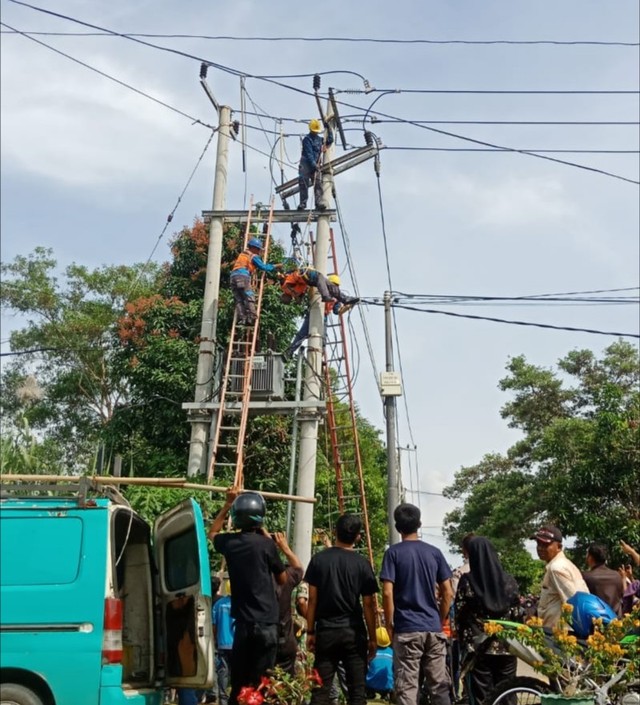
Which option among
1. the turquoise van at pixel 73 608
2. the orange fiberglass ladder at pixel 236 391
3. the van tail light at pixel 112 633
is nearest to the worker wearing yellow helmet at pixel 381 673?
the turquoise van at pixel 73 608

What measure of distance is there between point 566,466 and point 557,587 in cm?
1848

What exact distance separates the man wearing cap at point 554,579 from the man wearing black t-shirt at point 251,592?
2352mm

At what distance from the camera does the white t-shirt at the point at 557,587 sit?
23.3 ft

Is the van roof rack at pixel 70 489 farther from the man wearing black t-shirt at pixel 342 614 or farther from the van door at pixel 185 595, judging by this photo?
the man wearing black t-shirt at pixel 342 614

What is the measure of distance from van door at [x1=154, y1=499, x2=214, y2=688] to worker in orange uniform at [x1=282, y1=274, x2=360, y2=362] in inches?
333

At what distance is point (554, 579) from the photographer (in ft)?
23.6

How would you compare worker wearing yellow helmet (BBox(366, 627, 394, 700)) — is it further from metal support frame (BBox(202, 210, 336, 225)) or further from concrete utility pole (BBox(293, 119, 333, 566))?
metal support frame (BBox(202, 210, 336, 225))

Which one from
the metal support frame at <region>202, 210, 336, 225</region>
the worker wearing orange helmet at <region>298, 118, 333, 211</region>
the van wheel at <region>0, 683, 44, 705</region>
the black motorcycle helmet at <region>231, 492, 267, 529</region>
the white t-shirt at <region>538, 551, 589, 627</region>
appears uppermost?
the worker wearing orange helmet at <region>298, 118, 333, 211</region>

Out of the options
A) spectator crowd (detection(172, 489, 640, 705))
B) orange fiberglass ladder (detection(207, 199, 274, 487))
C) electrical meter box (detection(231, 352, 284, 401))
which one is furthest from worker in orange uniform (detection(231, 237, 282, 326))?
spectator crowd (detection(172, 489, 640, 705))

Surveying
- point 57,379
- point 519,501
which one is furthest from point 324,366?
point 519,501

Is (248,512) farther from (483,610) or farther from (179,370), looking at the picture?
(179,370)

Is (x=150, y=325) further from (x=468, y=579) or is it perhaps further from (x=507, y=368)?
(x=507, y=368)

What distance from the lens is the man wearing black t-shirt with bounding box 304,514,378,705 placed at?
20.5ft

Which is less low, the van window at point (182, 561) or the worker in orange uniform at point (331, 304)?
the worker in orange uniform at point (331, 304)
